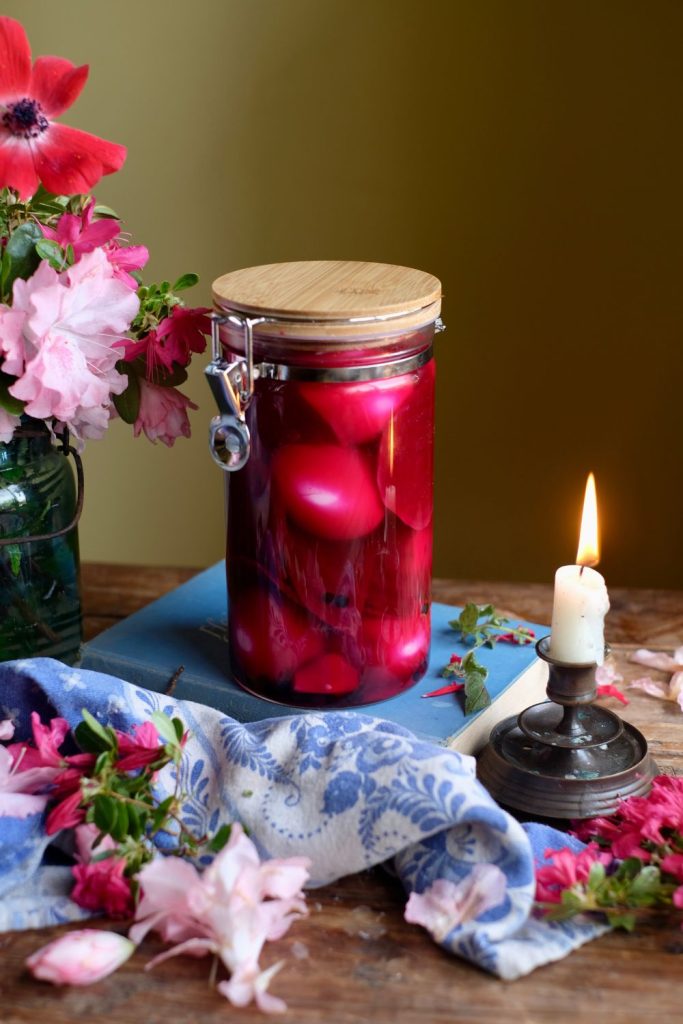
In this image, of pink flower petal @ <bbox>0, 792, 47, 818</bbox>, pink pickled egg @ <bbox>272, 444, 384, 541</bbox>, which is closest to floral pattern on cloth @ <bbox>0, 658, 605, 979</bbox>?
pink flower petal @ <bbox>0, 792, 47, 818</bbox>

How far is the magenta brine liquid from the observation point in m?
0.79

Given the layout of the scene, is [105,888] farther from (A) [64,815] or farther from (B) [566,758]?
(B) [566,758]

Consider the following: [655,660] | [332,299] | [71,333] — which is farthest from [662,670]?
[71,333]

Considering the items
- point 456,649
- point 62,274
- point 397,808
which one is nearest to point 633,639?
point 456,649

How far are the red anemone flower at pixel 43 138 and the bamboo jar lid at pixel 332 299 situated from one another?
111 millimetres

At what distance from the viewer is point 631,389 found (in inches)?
62.9

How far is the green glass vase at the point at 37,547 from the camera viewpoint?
35.2 inches

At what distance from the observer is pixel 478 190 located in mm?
1551

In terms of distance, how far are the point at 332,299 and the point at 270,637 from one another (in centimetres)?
24

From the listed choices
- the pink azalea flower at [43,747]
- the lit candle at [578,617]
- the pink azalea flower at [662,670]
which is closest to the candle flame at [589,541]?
the lit candle at [578,617]

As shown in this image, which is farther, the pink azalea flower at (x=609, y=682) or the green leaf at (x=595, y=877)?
the pink azalea flower at (x=609, y=682)

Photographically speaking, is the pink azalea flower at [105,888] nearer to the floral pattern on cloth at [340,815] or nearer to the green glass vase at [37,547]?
the floral pattern on cloth at [340,815]

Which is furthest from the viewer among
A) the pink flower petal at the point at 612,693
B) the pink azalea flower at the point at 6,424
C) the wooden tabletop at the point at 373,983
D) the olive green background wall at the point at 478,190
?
the olive green background wall at the point at 478,190

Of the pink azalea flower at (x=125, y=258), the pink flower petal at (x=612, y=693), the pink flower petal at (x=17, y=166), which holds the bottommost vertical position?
the pink flower petal at (x=612, y=693)
